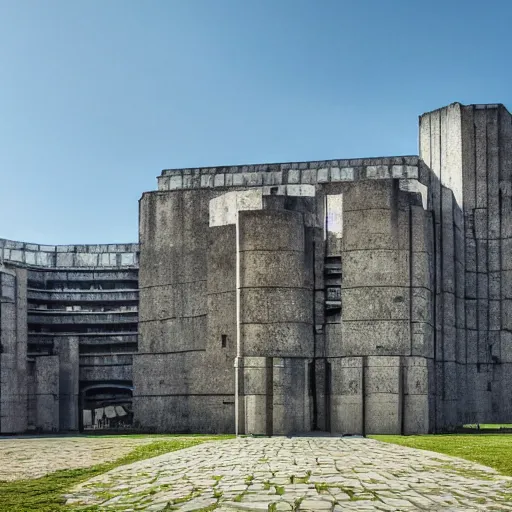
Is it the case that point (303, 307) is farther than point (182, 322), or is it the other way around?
point (182, 322)

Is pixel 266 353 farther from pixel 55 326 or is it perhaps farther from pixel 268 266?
pixel 55 326

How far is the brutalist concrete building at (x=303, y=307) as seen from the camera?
3173 centimetres

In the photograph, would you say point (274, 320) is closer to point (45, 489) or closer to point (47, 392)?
point (45, 489)

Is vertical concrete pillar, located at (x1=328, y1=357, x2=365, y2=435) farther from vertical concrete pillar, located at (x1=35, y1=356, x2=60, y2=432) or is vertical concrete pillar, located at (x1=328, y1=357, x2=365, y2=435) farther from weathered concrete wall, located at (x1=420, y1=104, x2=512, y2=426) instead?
vertical concrete pillar, located at (x1=35, y1=356, x2=60, y2=432)

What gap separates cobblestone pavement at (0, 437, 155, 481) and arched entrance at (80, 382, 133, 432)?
23033 mm

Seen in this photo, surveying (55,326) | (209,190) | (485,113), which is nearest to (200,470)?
(209,190)

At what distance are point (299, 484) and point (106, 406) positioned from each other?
3914 centimetres

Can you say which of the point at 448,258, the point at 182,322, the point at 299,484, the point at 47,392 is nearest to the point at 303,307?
the point at 182,322

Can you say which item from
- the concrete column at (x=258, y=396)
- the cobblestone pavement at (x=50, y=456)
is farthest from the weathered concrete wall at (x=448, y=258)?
the cobblestone pavement at (x=50, y=456)

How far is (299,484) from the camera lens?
12.5m

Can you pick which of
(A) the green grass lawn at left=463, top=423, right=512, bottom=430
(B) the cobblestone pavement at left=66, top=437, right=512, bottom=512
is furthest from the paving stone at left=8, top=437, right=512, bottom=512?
(A) the green grass lawn at left=463, top=423, right=512, bottom=430

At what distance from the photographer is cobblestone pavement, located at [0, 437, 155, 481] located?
15.9m

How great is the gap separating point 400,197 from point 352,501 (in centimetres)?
2271

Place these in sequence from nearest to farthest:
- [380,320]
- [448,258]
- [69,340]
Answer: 1. [380,320]
2. [448,258]
3. [69,340]
